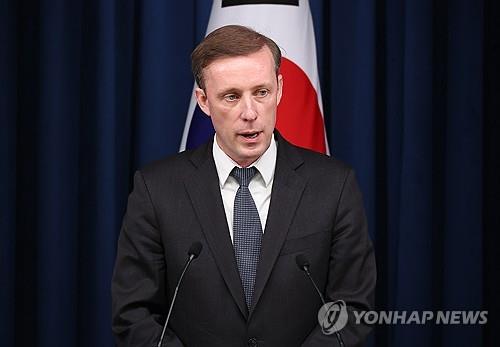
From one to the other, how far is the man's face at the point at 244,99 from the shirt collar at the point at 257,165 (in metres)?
0.03

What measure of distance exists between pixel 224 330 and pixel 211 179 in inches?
12.3

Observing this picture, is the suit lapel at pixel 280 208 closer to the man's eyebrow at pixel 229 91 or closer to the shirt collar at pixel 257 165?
the shirt collar at pixel 257 165

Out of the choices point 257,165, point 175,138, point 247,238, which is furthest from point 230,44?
point 175,138

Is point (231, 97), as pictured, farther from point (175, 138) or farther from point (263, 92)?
point (175, 138)

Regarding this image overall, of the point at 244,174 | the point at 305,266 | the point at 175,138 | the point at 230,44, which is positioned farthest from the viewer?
the point at 175,138

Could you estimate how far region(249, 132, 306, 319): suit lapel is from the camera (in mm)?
1649

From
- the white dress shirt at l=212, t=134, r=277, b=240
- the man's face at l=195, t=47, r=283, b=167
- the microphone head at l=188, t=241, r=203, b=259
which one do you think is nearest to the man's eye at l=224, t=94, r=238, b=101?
the man's face at l=195, t=47, r=283, b=167

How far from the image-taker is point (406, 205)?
3057 millimetres

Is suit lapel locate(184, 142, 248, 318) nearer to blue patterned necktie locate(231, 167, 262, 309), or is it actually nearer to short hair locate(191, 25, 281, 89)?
blue patterned necktie locate(231, 167, 262, 309)

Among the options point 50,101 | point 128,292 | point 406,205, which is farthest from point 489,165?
point 128,292

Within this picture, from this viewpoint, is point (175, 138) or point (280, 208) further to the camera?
point (175, 138)

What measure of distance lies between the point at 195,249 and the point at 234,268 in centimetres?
13

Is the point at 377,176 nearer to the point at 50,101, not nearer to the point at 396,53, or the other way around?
the point at 396,53

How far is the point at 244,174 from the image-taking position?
1.75 m
